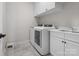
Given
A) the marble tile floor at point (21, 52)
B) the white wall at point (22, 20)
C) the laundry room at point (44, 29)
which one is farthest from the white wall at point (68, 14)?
the white wall at point (22, 20)

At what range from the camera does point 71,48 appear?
118 cm

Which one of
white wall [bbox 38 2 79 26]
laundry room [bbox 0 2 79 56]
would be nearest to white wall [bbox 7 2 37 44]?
laundry room [bbox 0 2 79 56]

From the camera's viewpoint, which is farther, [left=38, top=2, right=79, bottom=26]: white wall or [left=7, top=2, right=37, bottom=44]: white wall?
[left=7, top=2, right=37, bottom=44]: white wall

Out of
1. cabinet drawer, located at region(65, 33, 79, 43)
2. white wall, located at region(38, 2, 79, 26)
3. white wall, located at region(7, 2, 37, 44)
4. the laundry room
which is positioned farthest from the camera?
white wall, located at region(7, 2, 37, 44)

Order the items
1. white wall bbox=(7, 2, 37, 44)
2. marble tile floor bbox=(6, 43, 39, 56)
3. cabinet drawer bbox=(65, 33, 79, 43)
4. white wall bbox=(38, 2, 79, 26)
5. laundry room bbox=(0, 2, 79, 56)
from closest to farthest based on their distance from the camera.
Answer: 1. cabinet drawer bbox=(65, 33, 79, 43)
2. laundry room bbox=(0, 2, 79, 56)
3. white wall bbox=(38, 2, 79, 26)
4. marble tile floor bbox=(6, 43, 39, 56)
5. white wall bbox=(7, 2, 37, 44)

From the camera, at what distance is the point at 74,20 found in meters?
1.68

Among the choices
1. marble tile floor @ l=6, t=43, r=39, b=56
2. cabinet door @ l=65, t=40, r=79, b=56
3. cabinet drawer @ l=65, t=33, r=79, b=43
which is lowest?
marble tile floor @ l=6, t=43, r=39, b=56

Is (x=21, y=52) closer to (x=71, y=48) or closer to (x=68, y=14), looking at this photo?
(x=71, y=48)

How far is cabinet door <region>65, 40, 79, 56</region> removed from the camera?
1086 mm

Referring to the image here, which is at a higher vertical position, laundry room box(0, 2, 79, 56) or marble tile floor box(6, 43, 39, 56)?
laundry room box(0, 2, 79, 56)

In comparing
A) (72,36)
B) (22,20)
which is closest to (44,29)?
(72,36)

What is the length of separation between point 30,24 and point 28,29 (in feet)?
0.88

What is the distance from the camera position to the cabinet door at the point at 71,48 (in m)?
1.09

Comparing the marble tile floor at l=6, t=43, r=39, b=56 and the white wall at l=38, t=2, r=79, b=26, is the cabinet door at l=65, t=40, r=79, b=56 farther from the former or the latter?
the marble tile floor at l=6, t=43, r=39, b=56
